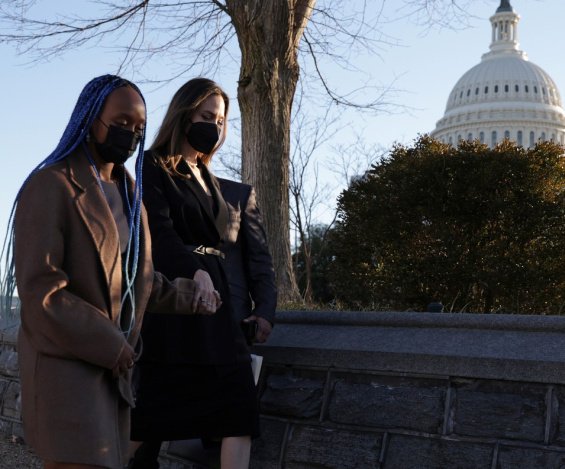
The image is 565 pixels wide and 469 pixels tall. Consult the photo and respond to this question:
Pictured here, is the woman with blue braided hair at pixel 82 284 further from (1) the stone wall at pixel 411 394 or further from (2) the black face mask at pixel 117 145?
(1) the stone wall at pixel 411 394

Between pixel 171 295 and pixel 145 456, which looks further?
pixel 145 456

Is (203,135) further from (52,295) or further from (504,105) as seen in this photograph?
(504,105)

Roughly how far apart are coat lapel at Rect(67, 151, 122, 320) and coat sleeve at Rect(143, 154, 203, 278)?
0.86 metres

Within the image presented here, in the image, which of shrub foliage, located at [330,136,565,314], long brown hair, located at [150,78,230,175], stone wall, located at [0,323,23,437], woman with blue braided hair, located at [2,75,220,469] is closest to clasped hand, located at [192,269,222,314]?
woman with blue braided hair, located at [2,75,220,469]

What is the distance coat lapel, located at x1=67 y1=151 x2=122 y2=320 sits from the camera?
8.32ft

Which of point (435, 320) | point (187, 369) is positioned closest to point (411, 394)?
point (435, 320)

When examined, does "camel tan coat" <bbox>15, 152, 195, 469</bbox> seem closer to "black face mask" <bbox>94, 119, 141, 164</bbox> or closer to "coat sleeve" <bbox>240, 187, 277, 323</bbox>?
"black face mask" <bbox>94, 119, 141, 164</bbox>

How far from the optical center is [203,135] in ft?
12.0

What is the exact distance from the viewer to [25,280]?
2418mm

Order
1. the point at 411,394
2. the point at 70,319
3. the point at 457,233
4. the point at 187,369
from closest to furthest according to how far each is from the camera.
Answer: the point at 70,319
the point at 187,369
the point at 411,394
the point at 457,233

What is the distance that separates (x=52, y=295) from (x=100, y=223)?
266 mm

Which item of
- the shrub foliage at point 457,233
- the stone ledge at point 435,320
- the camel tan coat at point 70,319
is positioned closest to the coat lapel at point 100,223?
the camel tan coat at point 70,319

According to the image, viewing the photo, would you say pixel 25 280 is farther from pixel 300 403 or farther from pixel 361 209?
pixel 361 209

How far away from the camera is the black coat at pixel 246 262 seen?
12.4 ft
